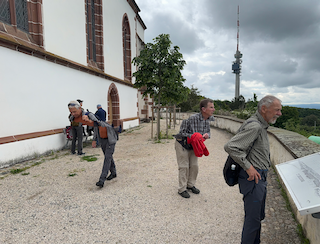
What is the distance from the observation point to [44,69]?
23.7ft

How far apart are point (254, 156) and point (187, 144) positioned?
1.61m

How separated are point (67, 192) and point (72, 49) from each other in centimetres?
700

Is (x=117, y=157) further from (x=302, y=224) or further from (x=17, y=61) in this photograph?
(x=302, y=224)

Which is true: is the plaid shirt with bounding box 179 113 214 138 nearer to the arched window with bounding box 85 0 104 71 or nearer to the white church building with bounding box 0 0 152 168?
the white church building with bounding box 0 0 152 168

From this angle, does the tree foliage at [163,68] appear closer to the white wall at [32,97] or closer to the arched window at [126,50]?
the white wall at [32,97]

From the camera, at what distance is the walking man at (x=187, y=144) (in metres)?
3.43

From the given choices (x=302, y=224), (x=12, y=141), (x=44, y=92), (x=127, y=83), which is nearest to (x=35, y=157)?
(x=12, y=141)

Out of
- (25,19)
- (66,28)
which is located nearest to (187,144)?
(25,19)

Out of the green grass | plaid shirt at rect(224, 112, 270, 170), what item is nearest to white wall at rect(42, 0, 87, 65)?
the green grass

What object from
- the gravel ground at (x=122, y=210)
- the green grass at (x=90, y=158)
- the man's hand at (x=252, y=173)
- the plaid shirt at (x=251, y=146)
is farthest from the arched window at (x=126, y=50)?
the man's hand at (x=252, y=173)

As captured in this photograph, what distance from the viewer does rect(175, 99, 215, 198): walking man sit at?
343 cm

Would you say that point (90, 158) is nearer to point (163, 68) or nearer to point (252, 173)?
point (163, 68)

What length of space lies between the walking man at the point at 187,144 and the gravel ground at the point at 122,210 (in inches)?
10.0

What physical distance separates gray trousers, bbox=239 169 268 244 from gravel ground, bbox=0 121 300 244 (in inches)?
24.4
